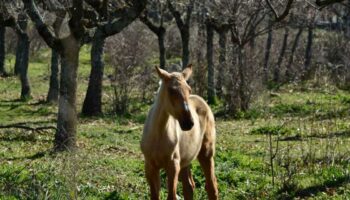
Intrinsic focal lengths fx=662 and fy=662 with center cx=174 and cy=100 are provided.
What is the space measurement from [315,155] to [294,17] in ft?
66.0

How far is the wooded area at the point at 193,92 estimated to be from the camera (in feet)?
35.5

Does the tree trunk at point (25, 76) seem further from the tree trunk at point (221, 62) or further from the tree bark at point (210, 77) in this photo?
the tree trunk at point (221, 62)

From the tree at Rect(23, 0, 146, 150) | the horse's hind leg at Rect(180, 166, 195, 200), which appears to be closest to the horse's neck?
the horse's hind leg at Rect(180, 166, 195, 200)

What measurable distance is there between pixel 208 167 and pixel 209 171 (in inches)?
2.9

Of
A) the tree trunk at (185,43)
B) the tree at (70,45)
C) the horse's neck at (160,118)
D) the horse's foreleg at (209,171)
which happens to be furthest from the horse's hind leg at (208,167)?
the tree trunk at (185,43)

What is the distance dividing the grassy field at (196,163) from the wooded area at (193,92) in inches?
1.4

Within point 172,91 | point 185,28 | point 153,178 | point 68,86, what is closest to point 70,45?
point 68,86

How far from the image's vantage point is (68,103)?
1365cm

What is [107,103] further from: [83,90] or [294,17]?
[294,17]

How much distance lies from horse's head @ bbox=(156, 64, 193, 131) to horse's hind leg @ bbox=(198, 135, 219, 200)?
1638mm

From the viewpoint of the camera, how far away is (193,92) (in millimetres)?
25984

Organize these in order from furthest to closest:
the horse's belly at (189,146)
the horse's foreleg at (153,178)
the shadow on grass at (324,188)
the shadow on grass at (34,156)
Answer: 1. the shadow on grass at (34,156)
2. the shadow on grass at (324,188)
3. the horse's belly at (189,146)
4. the horse's foreleg at (153,178)

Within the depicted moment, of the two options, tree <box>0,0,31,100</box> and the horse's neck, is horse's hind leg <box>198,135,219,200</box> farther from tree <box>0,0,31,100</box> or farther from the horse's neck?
tree <box>0,0,31,100</box>

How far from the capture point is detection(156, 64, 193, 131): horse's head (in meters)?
8.22
